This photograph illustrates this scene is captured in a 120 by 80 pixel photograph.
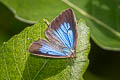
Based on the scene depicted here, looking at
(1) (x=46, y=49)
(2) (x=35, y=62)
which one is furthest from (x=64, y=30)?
(2) (x=35, y=62)

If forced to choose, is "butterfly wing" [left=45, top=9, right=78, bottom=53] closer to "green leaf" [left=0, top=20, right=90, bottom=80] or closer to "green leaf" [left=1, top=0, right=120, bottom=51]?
"green leaf" [left=0, top=20, right=90, bottom=80]

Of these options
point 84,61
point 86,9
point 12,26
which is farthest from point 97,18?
point 84,61

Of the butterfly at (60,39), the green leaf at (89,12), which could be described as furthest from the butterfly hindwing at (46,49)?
the green leaf at (89,12)

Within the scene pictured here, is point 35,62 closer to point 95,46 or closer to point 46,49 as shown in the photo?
point 46,49

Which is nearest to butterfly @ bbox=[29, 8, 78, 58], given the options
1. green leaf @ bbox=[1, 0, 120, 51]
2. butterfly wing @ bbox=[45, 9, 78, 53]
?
butterfly wing @ bbox=[45, 9, 78, 53]

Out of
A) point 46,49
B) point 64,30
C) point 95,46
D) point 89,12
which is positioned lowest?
point 95,46

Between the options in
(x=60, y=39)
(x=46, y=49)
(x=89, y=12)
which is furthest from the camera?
(x=89, y=12)

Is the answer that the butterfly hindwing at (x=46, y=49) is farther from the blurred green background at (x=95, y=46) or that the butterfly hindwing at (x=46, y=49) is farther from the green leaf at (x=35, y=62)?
the blurred green background at (x=95, y=46)
